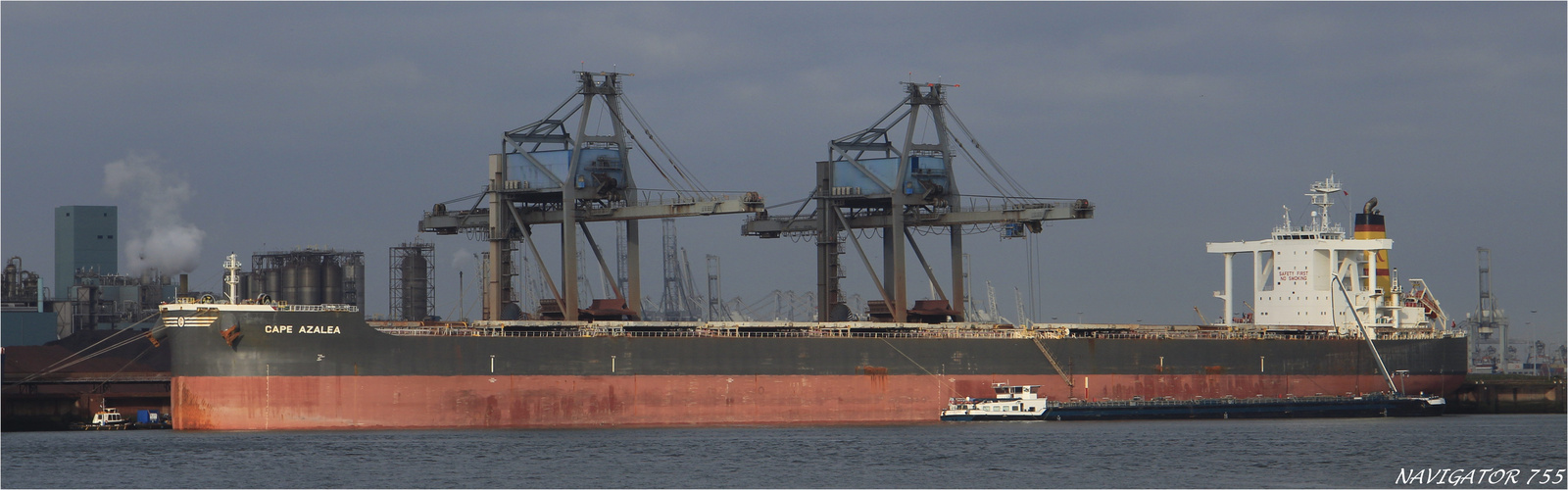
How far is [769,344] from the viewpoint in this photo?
154ft

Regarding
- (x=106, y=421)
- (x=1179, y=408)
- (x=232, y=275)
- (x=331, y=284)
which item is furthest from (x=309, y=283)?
(x=1179, y=408)

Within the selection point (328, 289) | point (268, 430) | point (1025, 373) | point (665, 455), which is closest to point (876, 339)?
point (1025, 373)

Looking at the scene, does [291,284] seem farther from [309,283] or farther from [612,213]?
[612,213]

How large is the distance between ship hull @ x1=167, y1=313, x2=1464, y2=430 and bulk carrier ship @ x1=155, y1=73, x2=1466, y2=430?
0.05m

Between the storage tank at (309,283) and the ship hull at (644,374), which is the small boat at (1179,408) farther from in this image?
the storage tank at (309,283)

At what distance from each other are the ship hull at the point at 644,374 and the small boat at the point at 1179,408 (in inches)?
26.0

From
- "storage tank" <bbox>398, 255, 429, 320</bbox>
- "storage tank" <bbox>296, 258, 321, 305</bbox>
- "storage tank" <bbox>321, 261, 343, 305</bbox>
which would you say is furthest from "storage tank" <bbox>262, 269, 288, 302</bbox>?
"storage tank" <bbox>398, 255, 429, 320</bbox>

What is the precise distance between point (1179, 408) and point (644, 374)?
51.1 ft

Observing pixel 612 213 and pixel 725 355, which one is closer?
pixel 725 355

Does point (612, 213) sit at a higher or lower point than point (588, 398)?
higher

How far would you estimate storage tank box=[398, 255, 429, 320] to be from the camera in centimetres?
8431

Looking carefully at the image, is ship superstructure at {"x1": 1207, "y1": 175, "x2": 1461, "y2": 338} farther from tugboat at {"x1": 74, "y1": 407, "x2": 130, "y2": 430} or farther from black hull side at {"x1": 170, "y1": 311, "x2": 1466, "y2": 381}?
tugboat at {"x1": 74, "y1": 407, "x2": 130, "y2": 430}

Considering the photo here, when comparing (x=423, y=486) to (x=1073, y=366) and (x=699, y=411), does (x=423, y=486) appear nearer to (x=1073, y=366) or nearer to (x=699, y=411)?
(x=699, y=411)

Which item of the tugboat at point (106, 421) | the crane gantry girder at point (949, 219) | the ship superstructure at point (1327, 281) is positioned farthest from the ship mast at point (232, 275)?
the ship superstructure at point (1327, 281)
